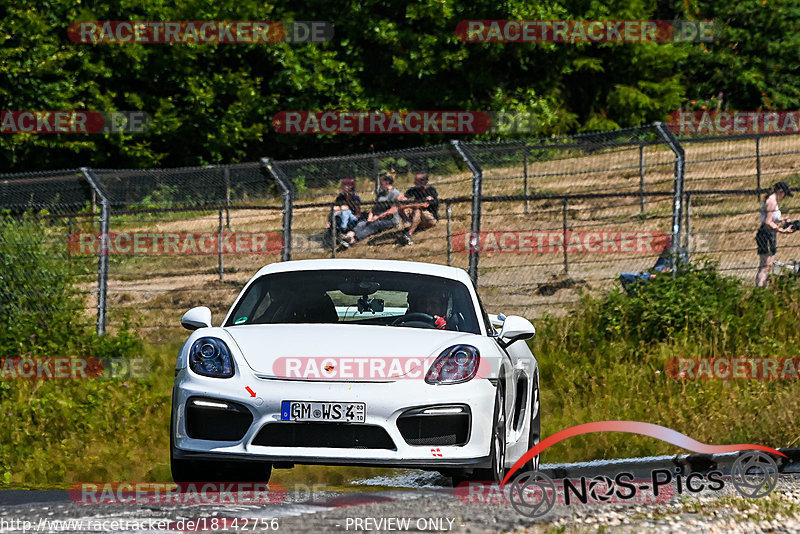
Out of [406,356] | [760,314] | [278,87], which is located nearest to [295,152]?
[278,87]

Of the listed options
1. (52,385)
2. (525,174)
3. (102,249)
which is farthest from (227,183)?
(525,174)

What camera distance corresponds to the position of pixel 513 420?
26.6 ft

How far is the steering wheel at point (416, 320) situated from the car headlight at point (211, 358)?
121 cm

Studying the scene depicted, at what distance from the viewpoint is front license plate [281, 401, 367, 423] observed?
674 centimetres

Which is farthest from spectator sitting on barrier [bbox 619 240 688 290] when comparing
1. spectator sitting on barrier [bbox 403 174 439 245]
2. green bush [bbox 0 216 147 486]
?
green bush [bbox 0 216 147 486]

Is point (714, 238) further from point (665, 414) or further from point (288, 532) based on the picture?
point (288, 532)

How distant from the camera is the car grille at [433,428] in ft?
22.3

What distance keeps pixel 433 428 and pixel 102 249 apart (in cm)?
924

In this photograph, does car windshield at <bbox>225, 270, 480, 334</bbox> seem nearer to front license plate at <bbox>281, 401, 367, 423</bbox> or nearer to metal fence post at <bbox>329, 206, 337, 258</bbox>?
front license plate at <bbox>281, 401, 367, 423</bbox>

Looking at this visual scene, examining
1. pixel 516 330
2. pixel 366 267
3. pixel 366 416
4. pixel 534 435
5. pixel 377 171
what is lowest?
pixel 534 435

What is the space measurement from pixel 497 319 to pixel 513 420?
1915 mm

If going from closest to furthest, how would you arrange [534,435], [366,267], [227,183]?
[366,267], [534,435], [227,183]

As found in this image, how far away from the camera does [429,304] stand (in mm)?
8109

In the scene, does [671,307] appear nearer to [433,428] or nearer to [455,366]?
[455,366]
